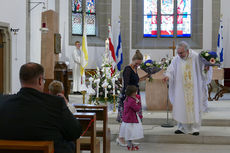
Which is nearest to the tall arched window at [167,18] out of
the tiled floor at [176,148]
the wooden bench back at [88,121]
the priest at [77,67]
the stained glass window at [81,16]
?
the stained glass window at [81,16]

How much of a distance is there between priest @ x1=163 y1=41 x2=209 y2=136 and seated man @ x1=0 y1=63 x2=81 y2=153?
4.05 m

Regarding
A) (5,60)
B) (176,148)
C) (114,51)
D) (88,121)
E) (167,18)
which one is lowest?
(176,148)

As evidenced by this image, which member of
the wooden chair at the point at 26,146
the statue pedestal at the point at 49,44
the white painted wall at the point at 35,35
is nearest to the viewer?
the wooden chair at the point at 26,146

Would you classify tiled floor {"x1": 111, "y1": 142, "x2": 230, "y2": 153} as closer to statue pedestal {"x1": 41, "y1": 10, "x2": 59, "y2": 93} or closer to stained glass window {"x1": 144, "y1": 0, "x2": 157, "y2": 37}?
statue pedestal {"x1": 41, "y1": 10, "x2": 59, "y2": 93}

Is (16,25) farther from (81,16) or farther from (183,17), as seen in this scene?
(183,17)

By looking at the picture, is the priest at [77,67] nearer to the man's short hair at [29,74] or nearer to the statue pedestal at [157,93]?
the statue pedestal at [157,93]

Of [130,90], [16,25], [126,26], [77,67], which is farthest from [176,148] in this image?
[126,26]

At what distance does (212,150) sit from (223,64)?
9.49 m

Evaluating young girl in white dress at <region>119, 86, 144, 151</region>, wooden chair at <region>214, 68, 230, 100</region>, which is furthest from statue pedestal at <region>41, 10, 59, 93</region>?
wooden chair at <region>214, 68, 230, 100</region>

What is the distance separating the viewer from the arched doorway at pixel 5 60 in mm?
9938

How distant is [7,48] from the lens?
33.0 ft

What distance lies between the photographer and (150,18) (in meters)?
16.1

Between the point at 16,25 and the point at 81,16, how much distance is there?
5200 mm

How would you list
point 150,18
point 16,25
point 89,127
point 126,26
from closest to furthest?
1. point 89,127
2. point 16,25
3. point 126,26
4. point 150,18
